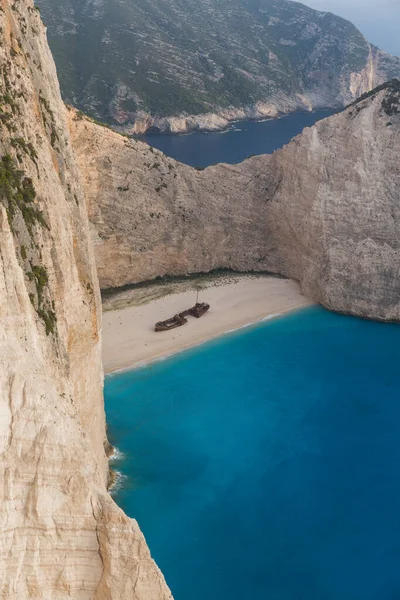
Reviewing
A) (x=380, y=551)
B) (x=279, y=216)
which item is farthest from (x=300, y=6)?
(x=380, y=551)

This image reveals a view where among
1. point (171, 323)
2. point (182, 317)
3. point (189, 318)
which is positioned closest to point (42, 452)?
point (171, 323)

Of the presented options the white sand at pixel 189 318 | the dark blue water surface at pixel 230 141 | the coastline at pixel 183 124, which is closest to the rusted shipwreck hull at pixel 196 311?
the white sand at pixel 189 318

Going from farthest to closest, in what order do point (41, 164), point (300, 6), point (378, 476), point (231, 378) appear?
1. point (300, 6)
2. point (231, 378)
3. point (378, 476)
4. point (41, 164)

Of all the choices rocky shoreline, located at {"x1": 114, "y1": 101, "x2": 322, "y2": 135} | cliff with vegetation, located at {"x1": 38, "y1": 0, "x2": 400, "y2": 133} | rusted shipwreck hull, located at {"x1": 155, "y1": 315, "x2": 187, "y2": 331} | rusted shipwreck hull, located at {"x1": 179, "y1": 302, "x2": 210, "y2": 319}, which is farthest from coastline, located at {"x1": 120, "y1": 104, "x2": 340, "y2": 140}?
rusted shipwreck hull, located at {"x1": 155, "y1": 315, "x2": 187, "y2": 331}

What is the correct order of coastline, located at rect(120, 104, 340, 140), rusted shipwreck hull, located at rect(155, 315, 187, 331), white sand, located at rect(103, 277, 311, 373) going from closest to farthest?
1. white sand, located at rect(103, 277, 311, 373)
2. rusted shipwreck hull, located at rect(155, 315, 187, 331)
3. coastline, located at rect(120, 104, 340, 140)

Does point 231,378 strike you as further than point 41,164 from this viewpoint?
Yes

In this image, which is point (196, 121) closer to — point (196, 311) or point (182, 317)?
point (196, 311)

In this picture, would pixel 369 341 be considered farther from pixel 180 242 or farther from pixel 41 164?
pixel 41 164

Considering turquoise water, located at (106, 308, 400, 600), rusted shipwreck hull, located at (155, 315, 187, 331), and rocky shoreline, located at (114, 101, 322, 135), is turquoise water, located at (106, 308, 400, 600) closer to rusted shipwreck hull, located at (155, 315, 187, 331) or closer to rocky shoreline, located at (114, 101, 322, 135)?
rusted shipwreck hull, located at (155, 315, 187, 331)
